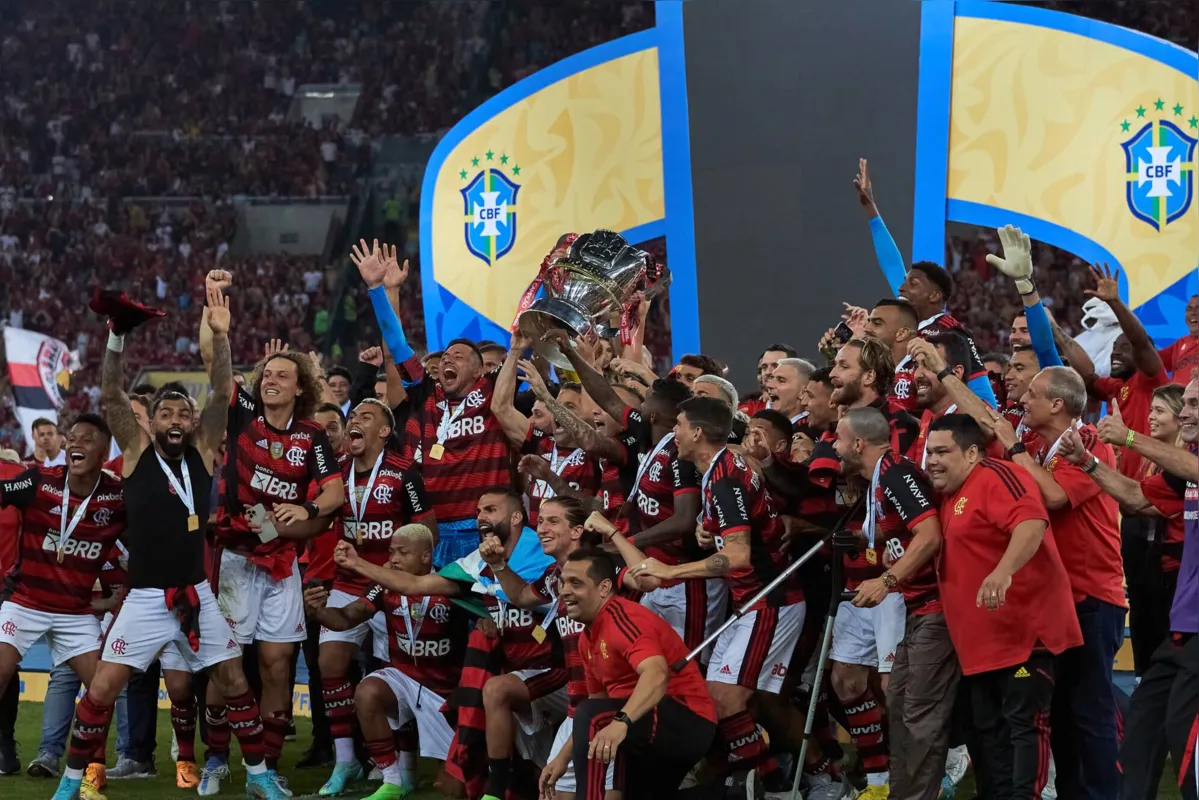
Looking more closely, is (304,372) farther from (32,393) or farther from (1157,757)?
(32,393)

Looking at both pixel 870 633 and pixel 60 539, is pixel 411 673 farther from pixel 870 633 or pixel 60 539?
pixel 870 633

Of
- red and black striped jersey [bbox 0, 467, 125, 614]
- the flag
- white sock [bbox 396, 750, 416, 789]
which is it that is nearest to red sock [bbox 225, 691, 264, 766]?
white sock [bbox 396, 750, 416, 789]

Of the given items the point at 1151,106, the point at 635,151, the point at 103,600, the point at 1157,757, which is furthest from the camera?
the point at 635,151

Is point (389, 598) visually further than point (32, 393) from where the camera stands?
No

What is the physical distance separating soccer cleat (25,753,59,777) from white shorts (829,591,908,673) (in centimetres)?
435

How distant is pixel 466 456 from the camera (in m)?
7.93

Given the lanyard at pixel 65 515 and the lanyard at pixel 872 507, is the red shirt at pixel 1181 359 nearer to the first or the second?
the lanyard at pixel 872 507

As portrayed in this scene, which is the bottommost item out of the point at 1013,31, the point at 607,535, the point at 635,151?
the point at 607,535

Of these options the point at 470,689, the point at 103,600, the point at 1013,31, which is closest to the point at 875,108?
the point at 1013,31

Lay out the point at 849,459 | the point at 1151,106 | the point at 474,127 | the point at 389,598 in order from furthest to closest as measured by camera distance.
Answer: the point at 474,127
the point at 1151,106
the point at 389,598
the point at 849,459

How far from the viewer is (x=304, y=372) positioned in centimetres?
797

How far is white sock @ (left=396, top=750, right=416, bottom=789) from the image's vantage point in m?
7.62

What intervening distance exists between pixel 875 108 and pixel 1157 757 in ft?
16.7

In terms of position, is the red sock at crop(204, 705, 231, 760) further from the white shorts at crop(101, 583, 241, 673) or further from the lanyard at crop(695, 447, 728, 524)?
the lanyard at crop(695, 447, 728, 524)
